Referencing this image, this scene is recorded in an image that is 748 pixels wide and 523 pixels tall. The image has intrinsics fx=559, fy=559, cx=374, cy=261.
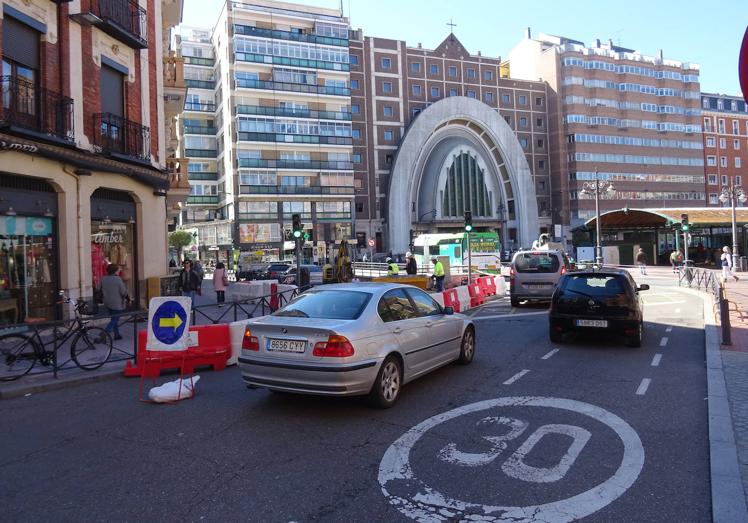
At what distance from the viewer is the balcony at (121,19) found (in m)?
14.6

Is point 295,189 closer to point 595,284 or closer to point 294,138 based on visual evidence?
point 294,138

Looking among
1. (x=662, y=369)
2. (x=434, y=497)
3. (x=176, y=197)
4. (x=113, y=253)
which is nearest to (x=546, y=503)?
(x=434, y=497)

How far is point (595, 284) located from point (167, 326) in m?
7.58

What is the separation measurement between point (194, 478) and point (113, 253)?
13.2 metres

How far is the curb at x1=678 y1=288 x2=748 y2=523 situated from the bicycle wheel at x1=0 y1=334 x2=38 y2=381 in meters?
9.07

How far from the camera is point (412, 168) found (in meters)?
67.4

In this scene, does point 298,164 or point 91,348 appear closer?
point 91,348

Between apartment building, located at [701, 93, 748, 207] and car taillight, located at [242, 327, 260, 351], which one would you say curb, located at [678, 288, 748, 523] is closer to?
car taillight, located at [242, 327, 260, 351]

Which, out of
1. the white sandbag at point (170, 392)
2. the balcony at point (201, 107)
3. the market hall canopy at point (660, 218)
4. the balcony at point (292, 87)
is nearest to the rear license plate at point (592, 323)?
the white sandbag at point (170, 392)

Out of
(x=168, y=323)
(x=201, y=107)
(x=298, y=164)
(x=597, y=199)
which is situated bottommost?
(x=168, y=323)

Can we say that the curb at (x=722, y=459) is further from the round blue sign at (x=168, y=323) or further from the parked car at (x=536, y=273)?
the parked car at (x=536, y=273)

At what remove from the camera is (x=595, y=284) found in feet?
34.5

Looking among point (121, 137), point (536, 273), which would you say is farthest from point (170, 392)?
point (536, 273)

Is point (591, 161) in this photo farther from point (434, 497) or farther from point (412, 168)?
point (434, 497)
